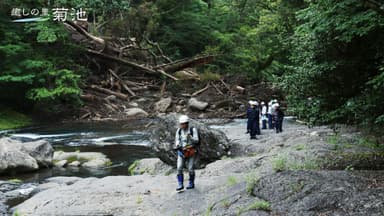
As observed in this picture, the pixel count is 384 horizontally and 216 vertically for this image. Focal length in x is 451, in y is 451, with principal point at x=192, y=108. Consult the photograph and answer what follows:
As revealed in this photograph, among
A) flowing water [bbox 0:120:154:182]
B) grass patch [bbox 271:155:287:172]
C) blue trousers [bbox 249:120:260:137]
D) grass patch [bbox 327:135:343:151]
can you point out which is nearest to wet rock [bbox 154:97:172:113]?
flowing water [bbox 0:120:154:182]

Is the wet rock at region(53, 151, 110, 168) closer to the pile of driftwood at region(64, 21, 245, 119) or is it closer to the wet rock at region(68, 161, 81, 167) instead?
the wet rock at region(68, 161, 81, 167)

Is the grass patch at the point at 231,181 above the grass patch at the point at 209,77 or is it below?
below

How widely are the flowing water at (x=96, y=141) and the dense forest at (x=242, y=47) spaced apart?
10.7ft

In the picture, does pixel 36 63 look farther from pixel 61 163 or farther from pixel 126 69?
pixel 61 163

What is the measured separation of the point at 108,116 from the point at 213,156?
58.9ft

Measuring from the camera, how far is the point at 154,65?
3909 cm

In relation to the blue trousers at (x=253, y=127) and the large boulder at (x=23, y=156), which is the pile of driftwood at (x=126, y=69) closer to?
the large boulder at (x=23, y=156)

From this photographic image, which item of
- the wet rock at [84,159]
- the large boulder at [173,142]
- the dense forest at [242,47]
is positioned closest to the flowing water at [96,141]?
the wet rock at [84,159]

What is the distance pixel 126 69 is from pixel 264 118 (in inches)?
764

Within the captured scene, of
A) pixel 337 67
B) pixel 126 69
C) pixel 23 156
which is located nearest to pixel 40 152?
pixel 23 156

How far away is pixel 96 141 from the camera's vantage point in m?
23.1

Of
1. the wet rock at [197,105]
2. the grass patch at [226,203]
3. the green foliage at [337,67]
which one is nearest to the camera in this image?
the grass patch at [226,203]

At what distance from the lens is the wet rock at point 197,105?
3272cm

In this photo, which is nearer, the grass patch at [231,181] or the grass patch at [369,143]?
the grass patch at [231,181]
